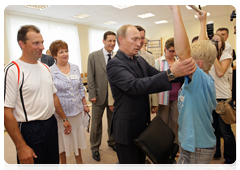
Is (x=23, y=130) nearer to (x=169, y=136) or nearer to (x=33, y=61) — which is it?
(x=33, y=61)

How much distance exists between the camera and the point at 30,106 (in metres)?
1.31

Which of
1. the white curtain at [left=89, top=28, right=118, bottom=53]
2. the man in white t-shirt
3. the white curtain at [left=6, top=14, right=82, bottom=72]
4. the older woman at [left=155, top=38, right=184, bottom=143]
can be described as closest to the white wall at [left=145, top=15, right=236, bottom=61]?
the white curtain at [left=89, top=28, right=118, bottom=53]

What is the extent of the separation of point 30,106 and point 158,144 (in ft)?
3.39

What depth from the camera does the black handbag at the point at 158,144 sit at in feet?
3.42

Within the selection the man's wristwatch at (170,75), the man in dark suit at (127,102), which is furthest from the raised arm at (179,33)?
the man in dark suit at (127,102)

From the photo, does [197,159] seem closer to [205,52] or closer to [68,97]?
[205,52]

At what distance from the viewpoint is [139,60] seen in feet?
4.81

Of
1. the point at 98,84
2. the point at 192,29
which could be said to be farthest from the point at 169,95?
the point at 192,29

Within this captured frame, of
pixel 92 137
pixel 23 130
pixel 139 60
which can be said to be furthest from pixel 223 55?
pixel 23 130

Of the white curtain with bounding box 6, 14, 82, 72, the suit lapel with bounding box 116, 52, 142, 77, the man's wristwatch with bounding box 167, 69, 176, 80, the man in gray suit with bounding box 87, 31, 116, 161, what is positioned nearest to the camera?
the man's wristwatch with bounding box 167, 69, 176, 80

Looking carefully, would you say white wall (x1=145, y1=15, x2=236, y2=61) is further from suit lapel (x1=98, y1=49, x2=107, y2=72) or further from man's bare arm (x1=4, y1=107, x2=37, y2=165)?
man's bare arm (x1=4, y1=107, x2=37, y2=165)

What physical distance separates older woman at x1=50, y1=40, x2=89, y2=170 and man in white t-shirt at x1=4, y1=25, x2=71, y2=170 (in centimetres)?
38

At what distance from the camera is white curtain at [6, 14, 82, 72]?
231 inches

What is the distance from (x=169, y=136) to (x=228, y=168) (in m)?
1.38
